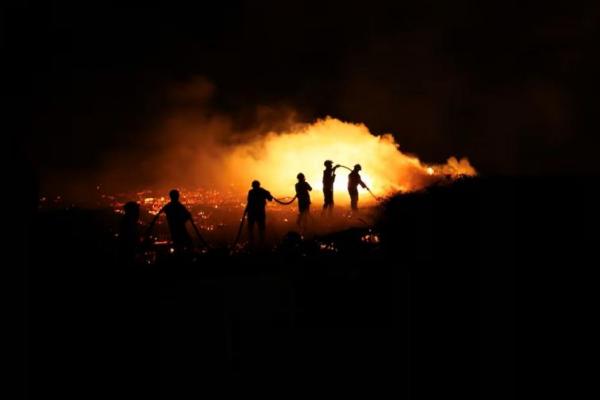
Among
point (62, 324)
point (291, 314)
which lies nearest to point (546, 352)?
point (291, 314)

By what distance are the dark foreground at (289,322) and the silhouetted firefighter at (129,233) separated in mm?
354

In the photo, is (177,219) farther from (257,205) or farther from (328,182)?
(328,182)

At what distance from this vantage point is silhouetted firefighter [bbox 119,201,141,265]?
11.5 metres

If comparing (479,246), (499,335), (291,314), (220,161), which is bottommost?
(499,335)

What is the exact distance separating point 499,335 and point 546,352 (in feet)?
2.22

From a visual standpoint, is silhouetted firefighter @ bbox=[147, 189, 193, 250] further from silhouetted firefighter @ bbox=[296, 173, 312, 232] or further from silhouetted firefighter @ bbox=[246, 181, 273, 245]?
silhouetted firefighter @ bbox=[296, 173, 312, 232]

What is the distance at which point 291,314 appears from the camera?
716cm

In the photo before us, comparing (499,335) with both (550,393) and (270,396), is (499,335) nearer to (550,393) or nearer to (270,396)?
(550,393)

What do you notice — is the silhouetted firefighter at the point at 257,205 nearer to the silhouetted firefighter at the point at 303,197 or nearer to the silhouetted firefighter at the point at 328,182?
the silhouetted firefighter at the point at 303,197

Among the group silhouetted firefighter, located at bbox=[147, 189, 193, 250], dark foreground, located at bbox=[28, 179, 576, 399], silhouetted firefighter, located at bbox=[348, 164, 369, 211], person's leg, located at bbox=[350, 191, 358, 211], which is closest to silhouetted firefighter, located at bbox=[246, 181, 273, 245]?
dark foreground, located at bbox=[28, 179, 576, 399]

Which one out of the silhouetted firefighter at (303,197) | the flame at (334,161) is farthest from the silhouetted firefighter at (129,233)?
the flame at (334,161)

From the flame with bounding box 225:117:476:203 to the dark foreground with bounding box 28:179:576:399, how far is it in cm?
951

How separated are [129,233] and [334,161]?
13254 mm

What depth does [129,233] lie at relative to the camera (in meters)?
11.6
